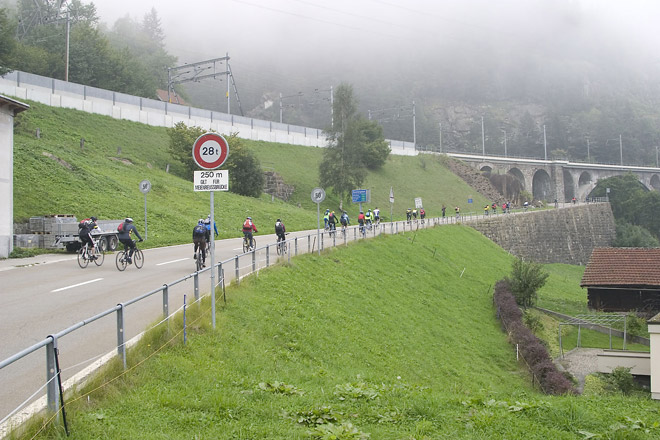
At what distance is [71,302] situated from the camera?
471 inches

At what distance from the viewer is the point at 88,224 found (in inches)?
715

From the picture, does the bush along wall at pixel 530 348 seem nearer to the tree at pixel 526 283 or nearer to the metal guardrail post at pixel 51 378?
the tree at pixel 526 283

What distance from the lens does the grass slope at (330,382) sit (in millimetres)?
6367

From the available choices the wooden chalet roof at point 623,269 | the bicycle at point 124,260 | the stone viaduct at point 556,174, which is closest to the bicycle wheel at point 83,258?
the bicycle at point 124,260

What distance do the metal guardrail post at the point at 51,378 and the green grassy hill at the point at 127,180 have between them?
21161 millimetres

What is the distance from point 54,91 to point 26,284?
3842cm

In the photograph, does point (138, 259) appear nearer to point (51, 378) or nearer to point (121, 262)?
point (121, 262)

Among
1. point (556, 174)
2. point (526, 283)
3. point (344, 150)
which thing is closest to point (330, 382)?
point (526, 283)

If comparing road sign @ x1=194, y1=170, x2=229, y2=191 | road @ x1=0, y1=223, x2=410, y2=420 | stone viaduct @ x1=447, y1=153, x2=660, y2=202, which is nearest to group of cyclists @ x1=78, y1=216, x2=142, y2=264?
road @ x1=0, y1=223, x2=410, y2=420

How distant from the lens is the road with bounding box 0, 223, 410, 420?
19.7 ft

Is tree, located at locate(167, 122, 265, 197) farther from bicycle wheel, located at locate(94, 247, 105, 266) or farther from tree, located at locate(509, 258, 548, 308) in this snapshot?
bicycle wheel, located at locate(94, 247, 105, 266)

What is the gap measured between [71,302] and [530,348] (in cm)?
1385

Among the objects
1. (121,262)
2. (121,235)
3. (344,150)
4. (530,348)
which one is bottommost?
(530,348)

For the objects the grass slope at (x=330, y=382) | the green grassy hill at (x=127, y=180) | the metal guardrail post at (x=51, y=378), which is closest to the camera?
the metal guardrail post at (x=51, y=378)
